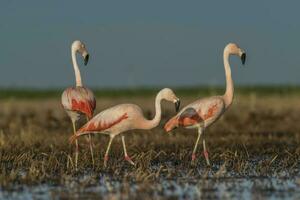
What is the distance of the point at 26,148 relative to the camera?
14.9m

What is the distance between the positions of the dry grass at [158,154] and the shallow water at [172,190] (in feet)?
0.86

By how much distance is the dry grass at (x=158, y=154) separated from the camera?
11156 mm

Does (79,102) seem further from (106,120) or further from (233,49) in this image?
(233,49)

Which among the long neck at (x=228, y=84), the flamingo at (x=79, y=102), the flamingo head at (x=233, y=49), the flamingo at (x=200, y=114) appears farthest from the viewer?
the flamingo head at (x=233, y=49)

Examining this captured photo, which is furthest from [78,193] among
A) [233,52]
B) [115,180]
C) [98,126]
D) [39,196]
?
[233,52]

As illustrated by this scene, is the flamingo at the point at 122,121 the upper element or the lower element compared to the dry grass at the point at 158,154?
upper

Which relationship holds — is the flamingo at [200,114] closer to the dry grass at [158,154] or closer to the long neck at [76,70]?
the dry grass at [158,154]

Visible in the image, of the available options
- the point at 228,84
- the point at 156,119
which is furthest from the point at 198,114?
the point at 156,119

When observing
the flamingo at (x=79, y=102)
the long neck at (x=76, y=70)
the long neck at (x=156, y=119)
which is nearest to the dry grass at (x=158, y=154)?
the long neck at (x=156, y=119)

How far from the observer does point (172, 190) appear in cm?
990

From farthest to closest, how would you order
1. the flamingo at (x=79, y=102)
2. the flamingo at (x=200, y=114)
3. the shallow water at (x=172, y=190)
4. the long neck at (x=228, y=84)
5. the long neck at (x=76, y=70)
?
the long neck at (x=76, y=70), the long neck at (x=228, y=84), the flamingo at (x=79, y=102), the flamingo at (x=200, y=114), the shallow water at (x=172, y=190)

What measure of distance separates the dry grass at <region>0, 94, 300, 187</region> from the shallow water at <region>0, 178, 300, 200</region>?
0.26 meters

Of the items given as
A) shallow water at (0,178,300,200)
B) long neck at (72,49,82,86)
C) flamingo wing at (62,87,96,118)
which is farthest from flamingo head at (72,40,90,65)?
shallow water at (0,178,300,200)

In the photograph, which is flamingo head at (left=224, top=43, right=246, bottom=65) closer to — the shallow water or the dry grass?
the dry grass
